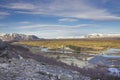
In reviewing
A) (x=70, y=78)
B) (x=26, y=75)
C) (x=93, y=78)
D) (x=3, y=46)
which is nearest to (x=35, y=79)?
(x=26, y=75)

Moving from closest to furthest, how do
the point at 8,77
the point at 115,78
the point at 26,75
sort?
the point at 8,77 → the point at 26,75 → the point at 115,78

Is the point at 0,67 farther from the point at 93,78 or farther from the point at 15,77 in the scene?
the point at 93,78

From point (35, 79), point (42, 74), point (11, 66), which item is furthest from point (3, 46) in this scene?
point (35, 79)

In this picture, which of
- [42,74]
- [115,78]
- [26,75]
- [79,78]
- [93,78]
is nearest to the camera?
[26,75]

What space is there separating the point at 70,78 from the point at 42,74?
2053 mm

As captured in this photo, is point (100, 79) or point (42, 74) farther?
point (100, 79)

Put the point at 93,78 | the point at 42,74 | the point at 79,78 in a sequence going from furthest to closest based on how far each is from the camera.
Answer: the point at 93,78, the point at 79,78, the point at 42,74

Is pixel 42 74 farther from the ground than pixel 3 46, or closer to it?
closer to it

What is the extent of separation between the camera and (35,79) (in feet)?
55.8

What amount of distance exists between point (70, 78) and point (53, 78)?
5.65 feet

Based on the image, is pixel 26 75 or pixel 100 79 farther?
Answer: pixel 100 79

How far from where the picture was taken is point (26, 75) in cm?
1770

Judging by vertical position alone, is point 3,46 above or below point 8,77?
above

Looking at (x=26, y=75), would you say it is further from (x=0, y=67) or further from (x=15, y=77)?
(x=0, y=67)
